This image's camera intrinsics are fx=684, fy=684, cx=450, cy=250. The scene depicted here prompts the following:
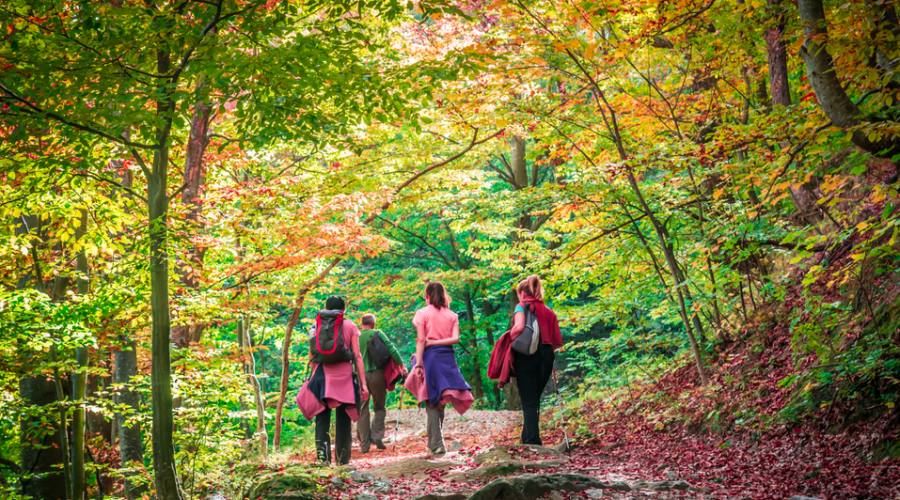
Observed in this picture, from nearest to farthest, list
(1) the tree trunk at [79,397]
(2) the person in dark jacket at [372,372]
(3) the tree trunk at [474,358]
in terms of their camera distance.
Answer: (1) the tree trunk at [79,397] → (2) the person in dark jacket at [372,372] → (3) the tree trunk at [474,358]

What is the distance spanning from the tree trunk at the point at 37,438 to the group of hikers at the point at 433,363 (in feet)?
11.9

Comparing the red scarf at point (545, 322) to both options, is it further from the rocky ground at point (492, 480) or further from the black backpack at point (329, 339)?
the black backpack at point (329, 339)

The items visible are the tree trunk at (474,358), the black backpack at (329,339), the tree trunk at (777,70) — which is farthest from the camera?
the tree trunk at (474,358)

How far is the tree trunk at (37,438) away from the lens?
8.73 meters

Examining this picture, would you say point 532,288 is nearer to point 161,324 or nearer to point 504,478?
point 504,478

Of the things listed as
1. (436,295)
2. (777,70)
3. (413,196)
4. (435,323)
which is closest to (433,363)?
(435,323)

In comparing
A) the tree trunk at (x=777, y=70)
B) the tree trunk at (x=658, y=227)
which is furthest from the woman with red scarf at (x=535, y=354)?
the tree trunk at (x=777, y=70)

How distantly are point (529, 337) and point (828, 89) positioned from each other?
405cm

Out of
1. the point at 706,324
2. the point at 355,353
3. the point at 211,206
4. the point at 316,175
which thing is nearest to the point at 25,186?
the point at 211,206

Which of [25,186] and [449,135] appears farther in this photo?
[449,135]

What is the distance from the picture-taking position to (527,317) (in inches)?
315

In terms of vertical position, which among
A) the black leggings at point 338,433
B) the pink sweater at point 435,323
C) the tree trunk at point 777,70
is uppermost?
the tree trunk at point 777,70

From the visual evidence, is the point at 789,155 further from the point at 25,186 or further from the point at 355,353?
the point at 25,186

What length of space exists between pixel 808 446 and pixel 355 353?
4.79 m
